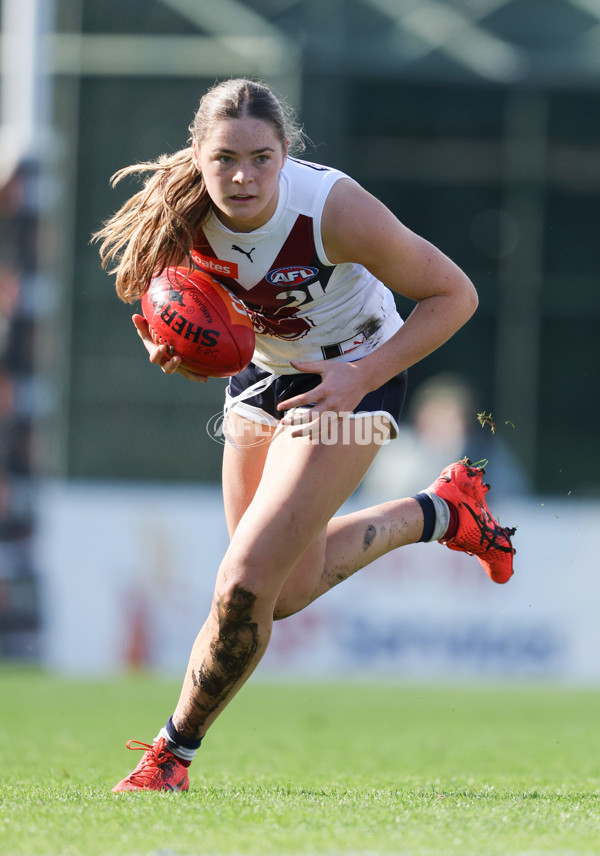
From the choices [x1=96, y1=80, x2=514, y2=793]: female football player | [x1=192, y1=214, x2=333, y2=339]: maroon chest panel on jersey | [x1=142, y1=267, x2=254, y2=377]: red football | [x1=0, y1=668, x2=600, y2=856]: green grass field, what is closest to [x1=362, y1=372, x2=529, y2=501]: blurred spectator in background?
[x1=0, y1=668, x2=600, y2=856]: green grass field

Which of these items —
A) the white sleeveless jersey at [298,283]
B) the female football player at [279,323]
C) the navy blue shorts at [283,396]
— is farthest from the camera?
the navy blue shorts at [283,396]

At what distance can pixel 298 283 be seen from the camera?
4059 millimetres

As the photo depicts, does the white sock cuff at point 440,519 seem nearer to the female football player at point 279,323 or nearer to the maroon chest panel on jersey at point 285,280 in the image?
the female football player at point 279,323

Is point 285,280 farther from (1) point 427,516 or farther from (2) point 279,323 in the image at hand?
(1) point 427,516

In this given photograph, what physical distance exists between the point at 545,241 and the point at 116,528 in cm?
967

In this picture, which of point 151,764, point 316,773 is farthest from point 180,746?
point 316,773

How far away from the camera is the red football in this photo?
13.3 ft

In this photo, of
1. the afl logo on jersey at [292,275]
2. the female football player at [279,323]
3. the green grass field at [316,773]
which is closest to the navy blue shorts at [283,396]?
the female football player at [279,323]

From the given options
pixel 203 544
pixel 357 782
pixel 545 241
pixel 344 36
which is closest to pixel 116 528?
pixel 203 544

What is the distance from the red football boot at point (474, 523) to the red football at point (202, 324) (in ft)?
3.73

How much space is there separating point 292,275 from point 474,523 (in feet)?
4.39

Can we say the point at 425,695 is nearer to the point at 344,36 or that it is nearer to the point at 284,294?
the point at 284,294

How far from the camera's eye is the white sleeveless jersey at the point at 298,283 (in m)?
3.93

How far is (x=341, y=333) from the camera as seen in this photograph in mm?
4273
